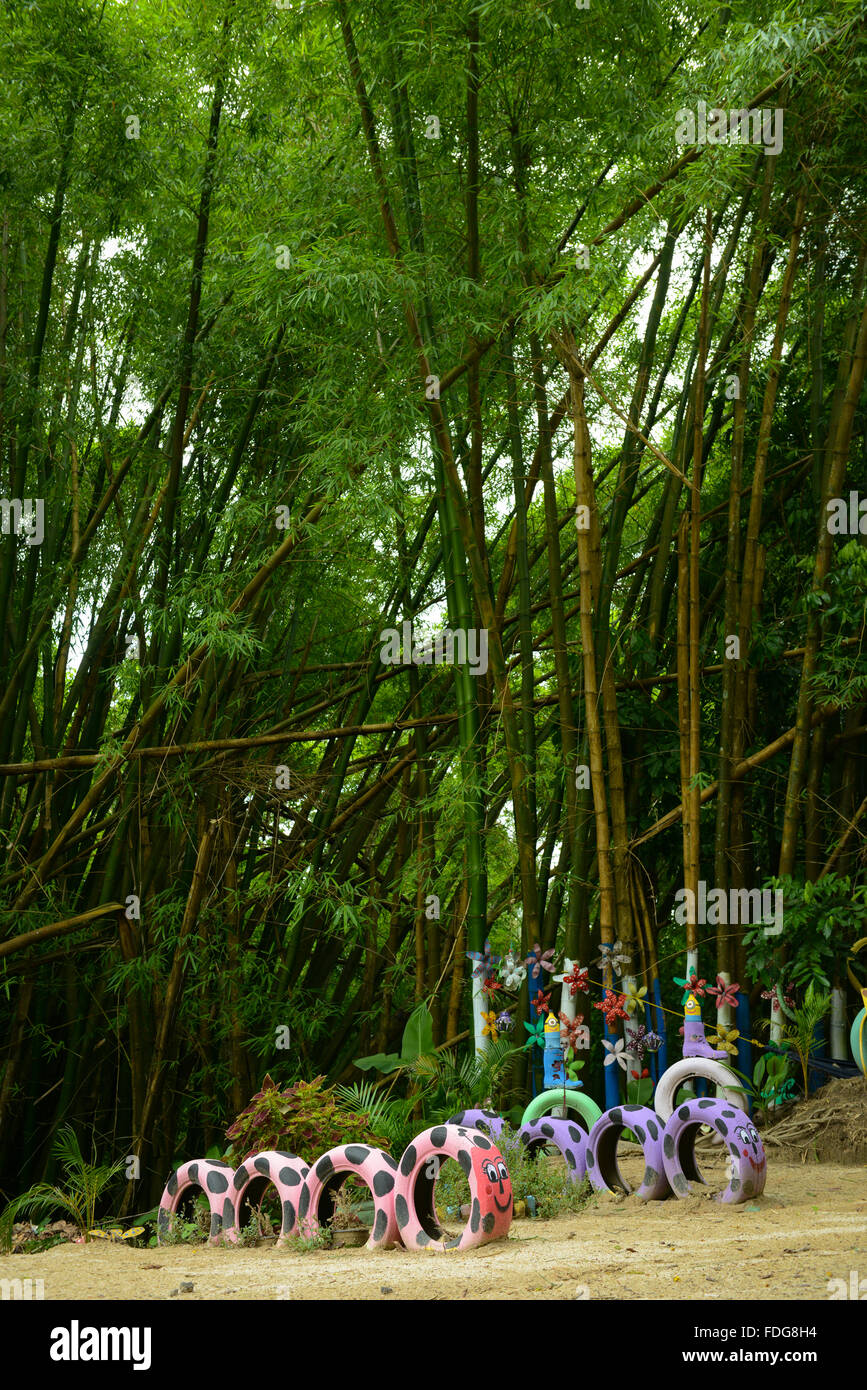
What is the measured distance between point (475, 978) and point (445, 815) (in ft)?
1.76

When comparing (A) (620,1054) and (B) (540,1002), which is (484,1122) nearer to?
(B) (540,1002)

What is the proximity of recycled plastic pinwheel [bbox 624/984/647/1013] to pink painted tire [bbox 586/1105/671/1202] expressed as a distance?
0.48 meters

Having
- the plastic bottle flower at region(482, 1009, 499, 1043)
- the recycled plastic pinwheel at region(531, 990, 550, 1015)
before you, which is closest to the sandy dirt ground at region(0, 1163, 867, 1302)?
the recycled plastic pinwheel at region(531, 990, 550, 1015)

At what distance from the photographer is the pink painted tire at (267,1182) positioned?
301 centimetres

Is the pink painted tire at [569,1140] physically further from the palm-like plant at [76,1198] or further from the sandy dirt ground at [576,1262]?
the palm-like plant at [76,1198]

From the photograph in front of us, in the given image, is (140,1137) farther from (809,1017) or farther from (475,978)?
Result: (809,1017)

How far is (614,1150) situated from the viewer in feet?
10.9

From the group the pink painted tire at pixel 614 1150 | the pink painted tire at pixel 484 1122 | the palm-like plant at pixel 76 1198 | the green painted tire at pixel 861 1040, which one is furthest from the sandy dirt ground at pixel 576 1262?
the green painted tire at pixel 861 1040

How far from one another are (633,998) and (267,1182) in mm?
1242

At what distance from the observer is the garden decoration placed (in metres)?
3.40

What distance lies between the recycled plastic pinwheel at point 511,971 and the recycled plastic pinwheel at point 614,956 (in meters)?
0.26

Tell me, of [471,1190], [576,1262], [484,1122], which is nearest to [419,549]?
[484,1122]

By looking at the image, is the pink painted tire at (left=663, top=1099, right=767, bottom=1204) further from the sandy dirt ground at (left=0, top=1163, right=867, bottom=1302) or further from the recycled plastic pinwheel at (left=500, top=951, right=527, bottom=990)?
the recycled plastic pinwheel at (left=500, top=951, right=527, bottom=990)
